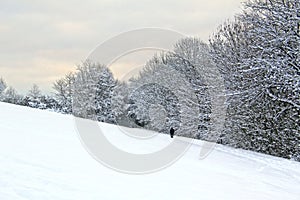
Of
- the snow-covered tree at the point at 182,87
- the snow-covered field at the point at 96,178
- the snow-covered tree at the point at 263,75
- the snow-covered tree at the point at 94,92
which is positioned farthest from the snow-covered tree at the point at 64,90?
the snow-covered field at the point at 96,178

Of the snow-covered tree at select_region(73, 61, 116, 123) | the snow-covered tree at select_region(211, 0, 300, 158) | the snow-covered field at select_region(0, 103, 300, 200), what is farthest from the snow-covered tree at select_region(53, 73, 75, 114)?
the snow-covered field at select_region(0, 103, 300, 200)

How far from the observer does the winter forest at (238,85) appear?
653 inches

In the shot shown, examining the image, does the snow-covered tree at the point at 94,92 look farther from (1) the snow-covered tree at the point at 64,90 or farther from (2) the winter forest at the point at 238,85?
(1) the snow-covered tree at the point at 64,90

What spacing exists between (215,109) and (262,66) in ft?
24.4

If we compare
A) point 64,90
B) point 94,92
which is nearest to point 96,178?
point 94,92

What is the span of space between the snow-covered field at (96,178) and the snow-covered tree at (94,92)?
24.8 m

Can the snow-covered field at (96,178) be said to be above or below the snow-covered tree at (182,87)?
below

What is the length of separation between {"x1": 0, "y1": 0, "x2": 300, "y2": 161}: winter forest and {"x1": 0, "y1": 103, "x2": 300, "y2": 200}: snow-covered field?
723 cm

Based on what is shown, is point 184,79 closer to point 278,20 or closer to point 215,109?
point 215,109

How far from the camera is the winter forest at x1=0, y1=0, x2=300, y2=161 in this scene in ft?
54.4

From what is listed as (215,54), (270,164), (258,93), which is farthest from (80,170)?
(215,54)

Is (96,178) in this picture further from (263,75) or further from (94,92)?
(94,92)

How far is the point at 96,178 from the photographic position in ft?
20.6

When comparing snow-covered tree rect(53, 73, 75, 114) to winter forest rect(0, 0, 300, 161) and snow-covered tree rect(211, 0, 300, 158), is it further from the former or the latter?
snow-covered tree rect(211, 0, 300, 158)
